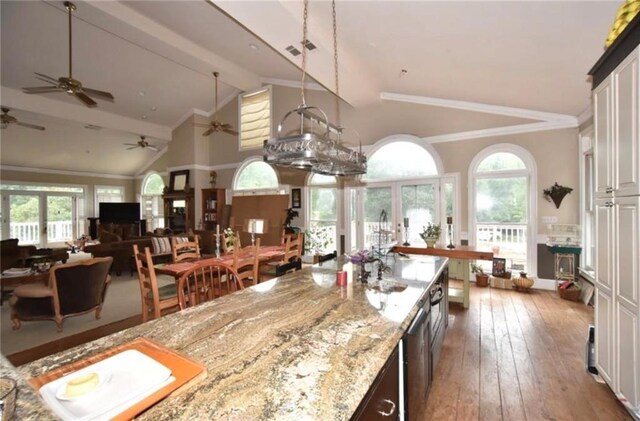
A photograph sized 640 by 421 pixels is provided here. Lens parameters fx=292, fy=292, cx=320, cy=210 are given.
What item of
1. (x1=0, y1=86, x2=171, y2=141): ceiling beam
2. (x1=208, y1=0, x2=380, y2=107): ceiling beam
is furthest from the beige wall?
(x1=0, y1=86, x2=171, y2=141): ceiling beam

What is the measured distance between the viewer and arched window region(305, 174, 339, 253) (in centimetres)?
696

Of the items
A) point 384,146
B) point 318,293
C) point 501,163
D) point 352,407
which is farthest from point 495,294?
point 352,407

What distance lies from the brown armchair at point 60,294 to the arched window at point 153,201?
7.18m

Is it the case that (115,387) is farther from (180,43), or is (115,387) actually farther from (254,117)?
(254,117)

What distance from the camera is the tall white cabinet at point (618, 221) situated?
1.81 metres

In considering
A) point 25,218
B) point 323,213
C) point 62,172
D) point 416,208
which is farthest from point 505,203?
point 25,218

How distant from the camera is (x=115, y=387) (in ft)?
2.78

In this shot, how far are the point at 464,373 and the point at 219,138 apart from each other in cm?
851

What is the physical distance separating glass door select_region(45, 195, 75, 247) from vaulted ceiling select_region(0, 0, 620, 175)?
134cm

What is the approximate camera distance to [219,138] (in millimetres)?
8922

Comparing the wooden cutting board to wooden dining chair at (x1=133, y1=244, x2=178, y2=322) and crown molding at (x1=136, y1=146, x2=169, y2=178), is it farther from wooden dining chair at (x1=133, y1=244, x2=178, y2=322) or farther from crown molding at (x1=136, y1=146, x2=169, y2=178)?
crown molding at (x1=136, y1=146, x2=169, y2=178)

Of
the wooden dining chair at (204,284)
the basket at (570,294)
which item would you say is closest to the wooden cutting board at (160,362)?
the wooden dining chair at (204,284)

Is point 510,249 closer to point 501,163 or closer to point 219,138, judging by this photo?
point 501,163

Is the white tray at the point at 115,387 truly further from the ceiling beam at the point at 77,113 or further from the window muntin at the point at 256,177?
the ceiling beam at the point at 77,113
